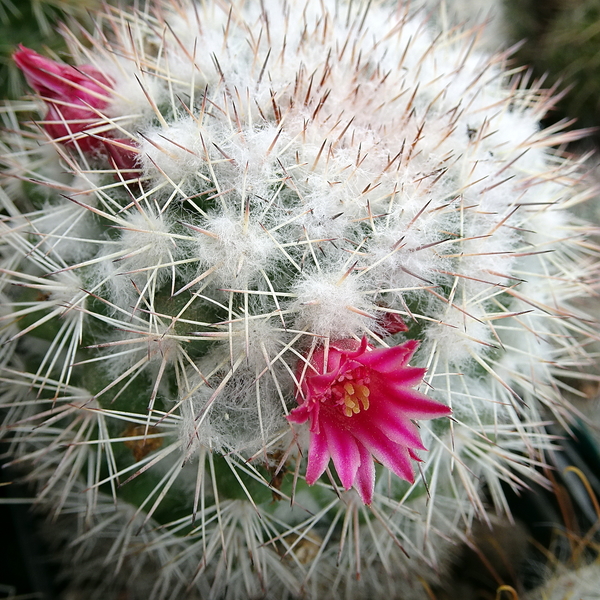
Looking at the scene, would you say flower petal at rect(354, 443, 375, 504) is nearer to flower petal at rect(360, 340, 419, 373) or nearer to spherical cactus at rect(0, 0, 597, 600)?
spherical cactus at rect(0, 0, 597, 600)

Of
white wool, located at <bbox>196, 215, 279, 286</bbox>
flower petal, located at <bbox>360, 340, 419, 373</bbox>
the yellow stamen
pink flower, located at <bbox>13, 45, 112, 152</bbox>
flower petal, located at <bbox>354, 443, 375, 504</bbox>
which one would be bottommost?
flower petal, located at <bbox>354, 443, 375, 504</bbox>

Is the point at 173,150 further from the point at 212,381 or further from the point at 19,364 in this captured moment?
the point at 19,364

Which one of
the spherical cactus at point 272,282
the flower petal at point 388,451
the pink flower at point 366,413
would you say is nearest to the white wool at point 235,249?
the spherical cactus at point 272,282

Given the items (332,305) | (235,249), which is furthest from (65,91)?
(332,305)

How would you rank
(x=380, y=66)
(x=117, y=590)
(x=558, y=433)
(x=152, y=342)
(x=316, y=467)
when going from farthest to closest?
(x=558, y=433)
(x=117, y=590)
(x=380, y=66)
(x=152, y=342)
(x=316, y=467)

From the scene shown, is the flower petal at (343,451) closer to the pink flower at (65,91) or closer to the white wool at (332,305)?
the white wool at (332,305)

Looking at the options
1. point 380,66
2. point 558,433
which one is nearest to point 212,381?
point 380,66

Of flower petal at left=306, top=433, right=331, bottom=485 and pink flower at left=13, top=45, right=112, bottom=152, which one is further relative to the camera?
pink flower at left=13, top=45, right=112, bottom=152

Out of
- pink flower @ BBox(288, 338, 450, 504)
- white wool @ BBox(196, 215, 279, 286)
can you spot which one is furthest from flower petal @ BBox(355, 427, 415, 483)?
white wool @ BBox(196, 215, 279, 286)
